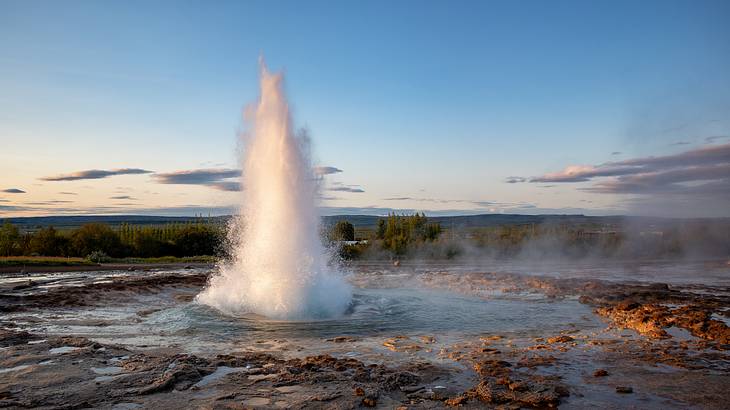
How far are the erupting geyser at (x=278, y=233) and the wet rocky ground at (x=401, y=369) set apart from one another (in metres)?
2.90

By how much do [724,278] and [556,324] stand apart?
1643 cm

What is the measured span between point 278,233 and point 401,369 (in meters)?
6.40

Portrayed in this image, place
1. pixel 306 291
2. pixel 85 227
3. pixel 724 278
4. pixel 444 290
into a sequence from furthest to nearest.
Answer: pixel 85 227, pixel 724 278, pixel 444 290, pixel 306 291

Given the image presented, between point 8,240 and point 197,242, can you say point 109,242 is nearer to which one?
point 197,242

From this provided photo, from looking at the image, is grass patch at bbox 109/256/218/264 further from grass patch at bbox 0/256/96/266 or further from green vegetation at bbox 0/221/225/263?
grass patch at bbox 0/256/96/266

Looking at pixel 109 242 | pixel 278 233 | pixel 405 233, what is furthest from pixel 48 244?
pixel 278 233

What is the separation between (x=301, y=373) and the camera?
24.9 feet

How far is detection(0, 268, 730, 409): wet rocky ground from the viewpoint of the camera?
255 inches

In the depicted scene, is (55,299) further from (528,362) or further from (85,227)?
(85,227)

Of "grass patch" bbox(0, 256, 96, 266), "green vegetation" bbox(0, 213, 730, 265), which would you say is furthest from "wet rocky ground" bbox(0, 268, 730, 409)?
"green vegetation" bbox(0, 213, 730, 265)

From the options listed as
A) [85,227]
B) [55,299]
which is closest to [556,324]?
[55,299]

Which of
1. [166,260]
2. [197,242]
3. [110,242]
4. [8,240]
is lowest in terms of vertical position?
[166,260]

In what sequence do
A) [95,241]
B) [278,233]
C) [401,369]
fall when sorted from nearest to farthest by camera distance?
[401,369], [278,233], [95,241]

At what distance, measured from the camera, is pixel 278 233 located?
13.4m
